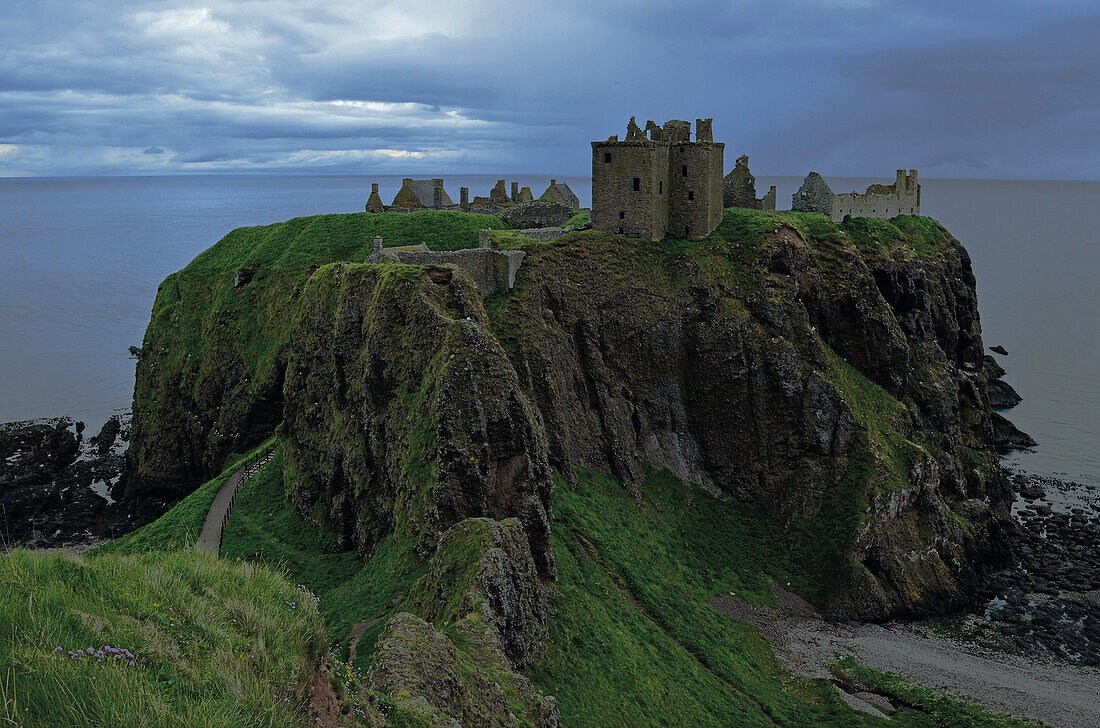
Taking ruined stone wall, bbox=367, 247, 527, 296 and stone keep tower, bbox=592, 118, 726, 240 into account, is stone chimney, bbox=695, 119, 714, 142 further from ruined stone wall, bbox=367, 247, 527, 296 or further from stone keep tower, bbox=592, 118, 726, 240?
ruined stone wall, bbox=367, 247, 527, 296

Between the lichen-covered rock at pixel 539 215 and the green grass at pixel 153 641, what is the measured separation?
65743 millimetres

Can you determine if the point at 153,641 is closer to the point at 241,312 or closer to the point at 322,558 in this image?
the point at 322,558

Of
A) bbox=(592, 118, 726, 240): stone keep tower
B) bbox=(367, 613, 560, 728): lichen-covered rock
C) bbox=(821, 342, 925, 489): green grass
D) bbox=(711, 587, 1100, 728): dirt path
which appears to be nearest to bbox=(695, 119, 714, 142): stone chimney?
bbox=(592, 118, 726, 240): stone keep tower

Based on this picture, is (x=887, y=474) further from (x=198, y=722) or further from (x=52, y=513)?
(x=52, y=513)

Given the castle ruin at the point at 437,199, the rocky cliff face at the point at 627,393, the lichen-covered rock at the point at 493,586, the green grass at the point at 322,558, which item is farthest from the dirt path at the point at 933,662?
the castle ruin at the point at 437,199

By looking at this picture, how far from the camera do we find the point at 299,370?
2053 inches

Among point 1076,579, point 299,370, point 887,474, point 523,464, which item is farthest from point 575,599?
point 1076,579

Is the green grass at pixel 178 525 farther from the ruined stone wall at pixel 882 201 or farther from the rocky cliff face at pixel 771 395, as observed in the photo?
the ruined stone wall at pixel 882 201

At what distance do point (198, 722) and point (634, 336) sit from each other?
2125 inches

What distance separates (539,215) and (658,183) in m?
15.0

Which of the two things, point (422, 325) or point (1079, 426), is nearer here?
point (422, 325)

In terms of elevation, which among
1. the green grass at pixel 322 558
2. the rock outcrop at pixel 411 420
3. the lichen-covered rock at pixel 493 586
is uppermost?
the rock outcrop at pixel 411 420

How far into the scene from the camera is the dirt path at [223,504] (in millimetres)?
46634

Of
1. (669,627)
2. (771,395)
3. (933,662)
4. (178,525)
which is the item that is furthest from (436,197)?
(933,662)
